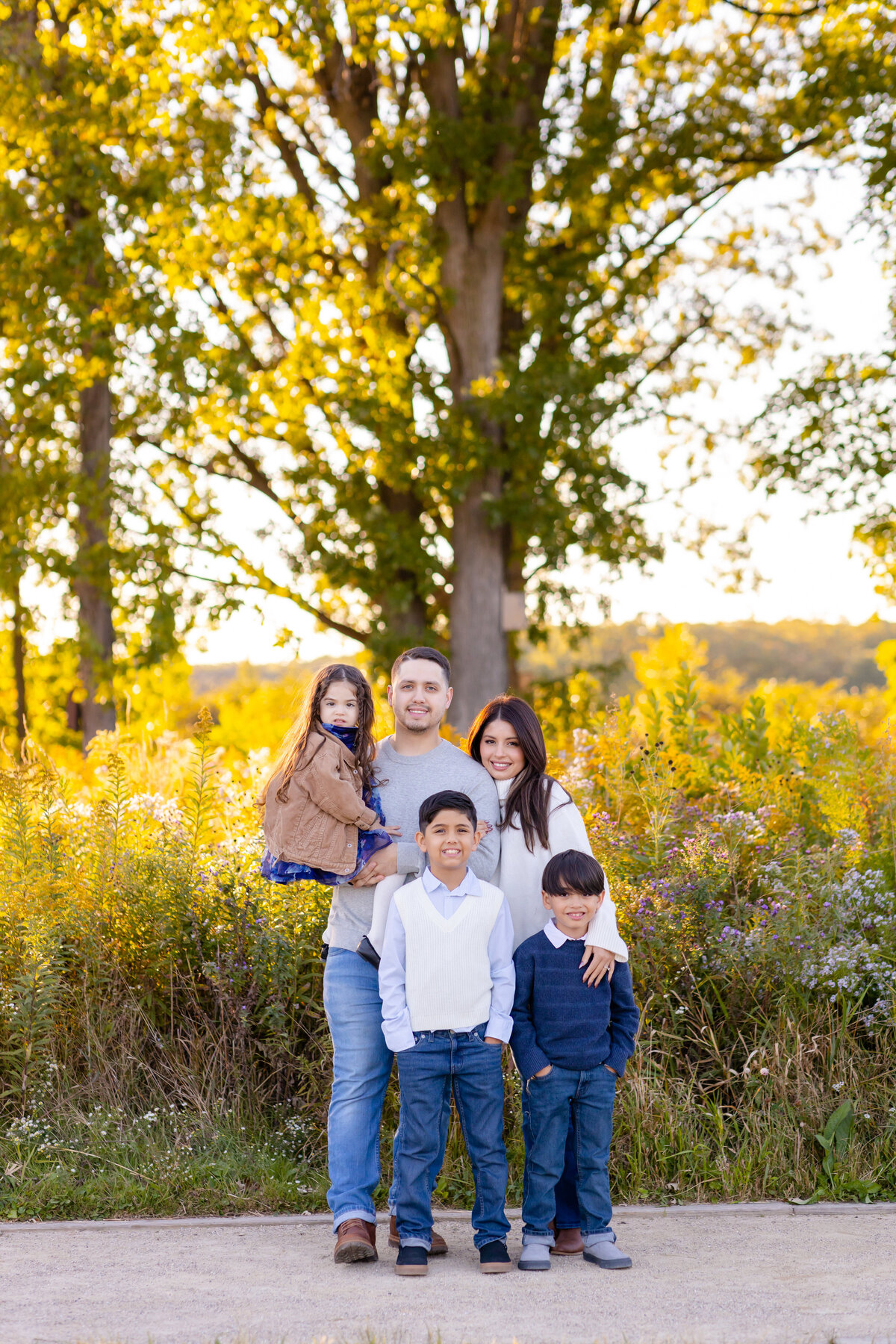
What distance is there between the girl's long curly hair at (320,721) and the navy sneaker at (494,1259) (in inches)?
59.6

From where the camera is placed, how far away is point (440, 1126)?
13.4 ft

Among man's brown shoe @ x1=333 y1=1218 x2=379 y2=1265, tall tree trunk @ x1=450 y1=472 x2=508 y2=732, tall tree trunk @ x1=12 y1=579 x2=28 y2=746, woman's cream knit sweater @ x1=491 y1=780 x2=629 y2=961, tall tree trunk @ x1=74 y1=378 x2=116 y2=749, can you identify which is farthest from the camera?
tall tree trunk @ x1=12 y1=579 x2=28 y2=746

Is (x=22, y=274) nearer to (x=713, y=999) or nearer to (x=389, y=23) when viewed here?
(x=389, y=23)

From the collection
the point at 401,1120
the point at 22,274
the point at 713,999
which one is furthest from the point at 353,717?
the point at 22,274

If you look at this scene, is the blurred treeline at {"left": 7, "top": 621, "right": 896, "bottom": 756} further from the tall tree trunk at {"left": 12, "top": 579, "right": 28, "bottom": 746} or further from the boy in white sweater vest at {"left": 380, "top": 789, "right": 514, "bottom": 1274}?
the boy in white sweater vest at {"left": 380, "top": 789, "right": 514, "bottom": 1274}

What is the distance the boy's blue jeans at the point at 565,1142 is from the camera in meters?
4.11

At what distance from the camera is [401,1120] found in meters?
4.11

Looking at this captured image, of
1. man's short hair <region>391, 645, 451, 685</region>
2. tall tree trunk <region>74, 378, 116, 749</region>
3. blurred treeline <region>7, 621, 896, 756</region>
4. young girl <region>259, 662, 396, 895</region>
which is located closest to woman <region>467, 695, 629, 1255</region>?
man's short hair <region>391, 645, 451, 685</region>

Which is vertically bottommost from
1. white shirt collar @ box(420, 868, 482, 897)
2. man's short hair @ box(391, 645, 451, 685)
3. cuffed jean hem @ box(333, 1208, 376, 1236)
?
cuffed jean hem @ box(333, 1208, 376, 1236)

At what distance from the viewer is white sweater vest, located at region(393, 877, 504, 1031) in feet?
13.3

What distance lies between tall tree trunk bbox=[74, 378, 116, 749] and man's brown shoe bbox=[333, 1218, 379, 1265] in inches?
365

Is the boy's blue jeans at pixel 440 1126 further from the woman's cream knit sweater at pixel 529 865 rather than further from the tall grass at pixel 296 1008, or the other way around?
the tall grass at pixel 296 1008

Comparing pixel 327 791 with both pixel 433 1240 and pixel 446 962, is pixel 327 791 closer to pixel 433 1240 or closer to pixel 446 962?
pixel 446 962

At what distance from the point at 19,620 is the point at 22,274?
14.0ft
